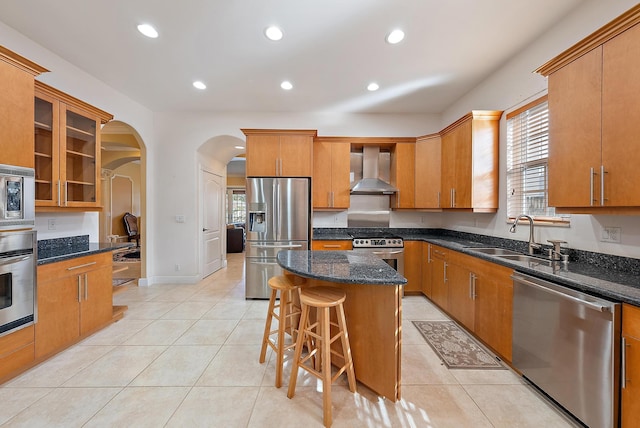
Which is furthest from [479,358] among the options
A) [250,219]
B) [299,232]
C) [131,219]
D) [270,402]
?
[131,219]

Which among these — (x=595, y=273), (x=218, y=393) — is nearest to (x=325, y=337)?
(x=218, y=393)

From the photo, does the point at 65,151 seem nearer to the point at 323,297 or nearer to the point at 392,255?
the point at 323,297

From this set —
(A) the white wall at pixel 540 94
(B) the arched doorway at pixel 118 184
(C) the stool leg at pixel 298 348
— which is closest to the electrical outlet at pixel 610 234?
(A) the white wall at pixel 540 94

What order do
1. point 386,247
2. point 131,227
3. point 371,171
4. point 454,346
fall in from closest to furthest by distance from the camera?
point 454,346 → point 386,247 → point 371,171 → point 131,227

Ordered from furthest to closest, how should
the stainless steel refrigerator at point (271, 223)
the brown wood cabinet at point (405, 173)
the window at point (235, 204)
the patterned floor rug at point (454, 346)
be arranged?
the window at point (235, 204) → the brown wood cabinet at point (405, 173) → the stainless steel refrigerator at point (271, 223) → the patterned floor rug at point (454, 346)

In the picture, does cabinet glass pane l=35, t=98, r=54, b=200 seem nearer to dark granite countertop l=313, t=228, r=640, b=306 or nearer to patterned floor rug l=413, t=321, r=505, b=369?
patterned floor rug l=413, t=321, r=505, b=369

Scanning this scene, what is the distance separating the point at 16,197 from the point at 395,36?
344 cm

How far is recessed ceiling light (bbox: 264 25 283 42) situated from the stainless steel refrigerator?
1681 mm

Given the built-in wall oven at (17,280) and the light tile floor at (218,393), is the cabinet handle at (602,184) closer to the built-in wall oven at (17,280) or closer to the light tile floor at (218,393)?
the light tile floor at (218,393)

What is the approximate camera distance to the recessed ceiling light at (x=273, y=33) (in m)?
2.24

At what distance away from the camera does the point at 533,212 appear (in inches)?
98.0

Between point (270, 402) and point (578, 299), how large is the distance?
79.5 inches

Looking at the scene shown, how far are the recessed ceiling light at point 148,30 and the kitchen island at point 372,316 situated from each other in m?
2.54

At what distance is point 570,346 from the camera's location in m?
1.47
